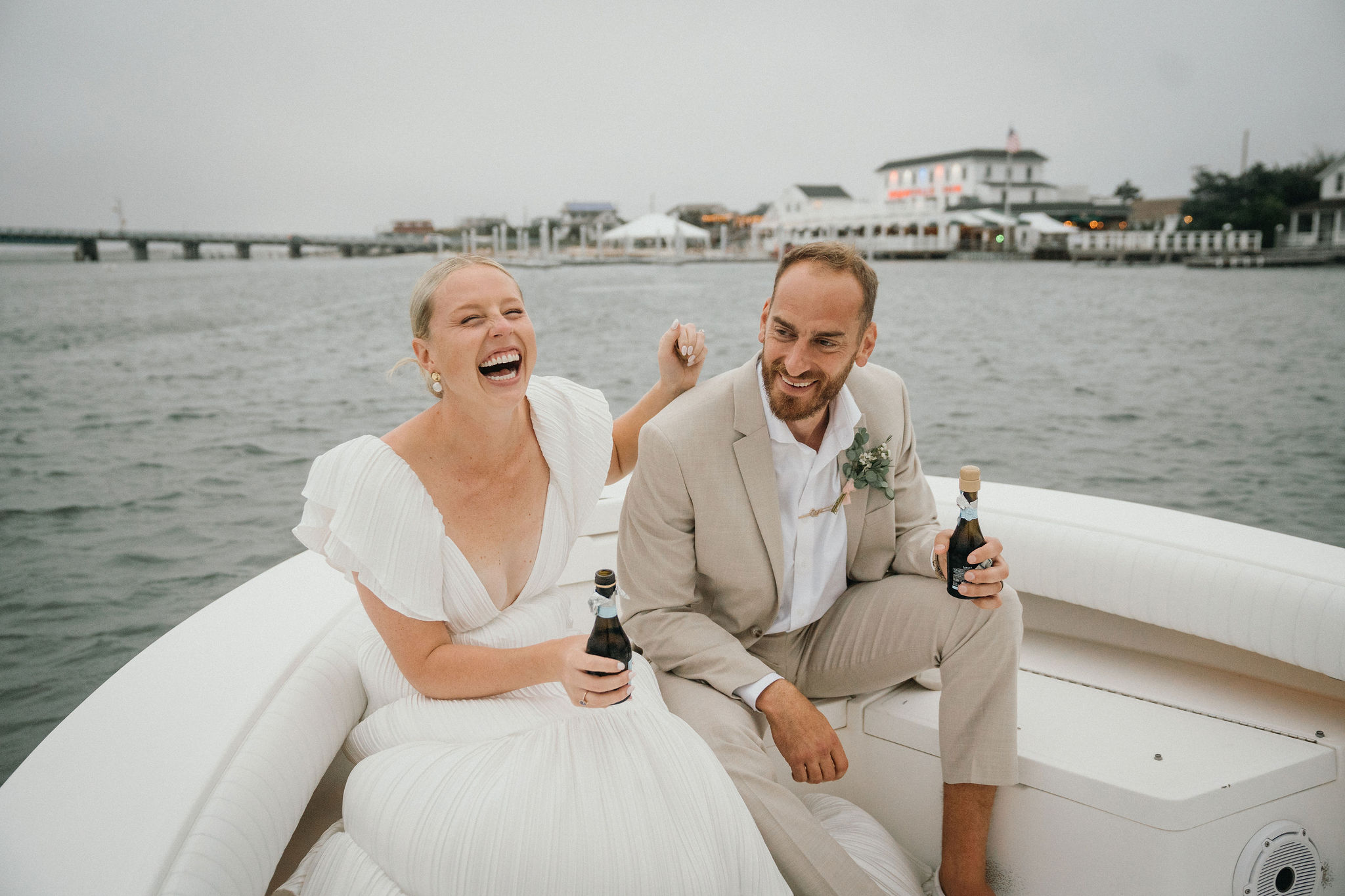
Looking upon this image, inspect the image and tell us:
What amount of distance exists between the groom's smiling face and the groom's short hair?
0.01 m

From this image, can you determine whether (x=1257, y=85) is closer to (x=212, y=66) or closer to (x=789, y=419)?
(x=212, y=66)

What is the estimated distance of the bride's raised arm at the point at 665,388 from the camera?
2.13m

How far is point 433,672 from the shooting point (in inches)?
67.5

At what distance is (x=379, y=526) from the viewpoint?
67.1 inches

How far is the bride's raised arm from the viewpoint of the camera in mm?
2133

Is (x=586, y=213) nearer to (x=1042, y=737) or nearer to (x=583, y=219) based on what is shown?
(x=583, y=219)

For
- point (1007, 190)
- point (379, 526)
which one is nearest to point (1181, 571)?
point (379, 526)

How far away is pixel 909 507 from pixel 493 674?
1.09m

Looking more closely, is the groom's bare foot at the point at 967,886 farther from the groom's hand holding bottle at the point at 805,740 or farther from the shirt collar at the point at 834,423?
the shirt collar at the point at 834,423

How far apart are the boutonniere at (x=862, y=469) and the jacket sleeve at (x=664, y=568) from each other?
31cm

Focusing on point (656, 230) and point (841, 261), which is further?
point (656, 230)

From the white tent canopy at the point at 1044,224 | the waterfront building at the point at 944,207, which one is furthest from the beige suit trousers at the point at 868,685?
the waterfront building at the point at 944,207

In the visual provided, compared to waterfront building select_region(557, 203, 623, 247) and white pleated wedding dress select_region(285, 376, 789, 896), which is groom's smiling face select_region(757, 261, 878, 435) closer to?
white pleated wedding dress select_region(285, 376, 789, 896)

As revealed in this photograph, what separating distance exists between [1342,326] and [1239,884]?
3146cm
